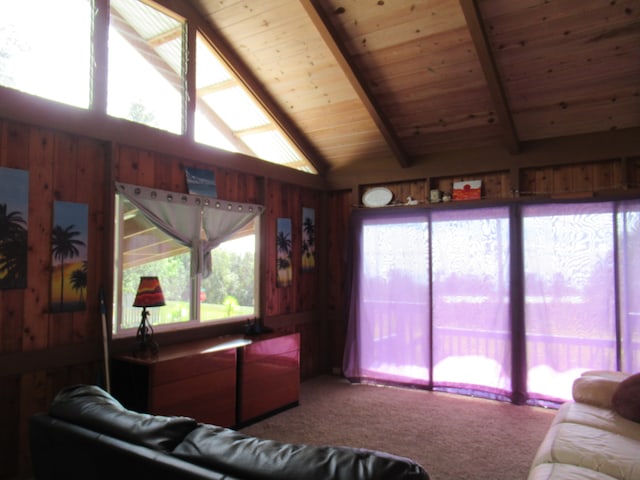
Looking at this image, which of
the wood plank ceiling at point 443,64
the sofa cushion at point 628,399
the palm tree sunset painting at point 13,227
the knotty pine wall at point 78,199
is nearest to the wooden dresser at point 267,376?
the knotty pine wall at point 78,199

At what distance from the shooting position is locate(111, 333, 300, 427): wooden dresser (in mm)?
A: 3154

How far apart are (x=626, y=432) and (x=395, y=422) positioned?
1.89m

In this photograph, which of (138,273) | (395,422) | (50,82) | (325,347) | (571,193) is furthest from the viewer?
(325,347)

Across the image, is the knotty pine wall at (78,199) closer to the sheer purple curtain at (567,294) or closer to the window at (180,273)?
the window at (180,273)

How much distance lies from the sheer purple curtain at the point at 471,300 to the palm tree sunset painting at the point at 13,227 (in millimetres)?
3816

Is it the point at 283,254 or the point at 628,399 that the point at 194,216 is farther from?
the point at 628,399

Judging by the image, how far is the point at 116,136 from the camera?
11.1 feet

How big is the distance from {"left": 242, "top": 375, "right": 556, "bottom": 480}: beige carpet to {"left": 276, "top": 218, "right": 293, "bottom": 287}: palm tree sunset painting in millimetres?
1250

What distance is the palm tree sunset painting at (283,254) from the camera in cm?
507

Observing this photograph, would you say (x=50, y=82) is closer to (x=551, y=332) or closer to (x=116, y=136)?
(x=116, y=136)

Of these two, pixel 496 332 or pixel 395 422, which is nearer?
pixel 395 422

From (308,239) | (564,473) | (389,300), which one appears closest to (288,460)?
(564,473)

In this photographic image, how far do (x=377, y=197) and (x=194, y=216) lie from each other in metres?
2.35

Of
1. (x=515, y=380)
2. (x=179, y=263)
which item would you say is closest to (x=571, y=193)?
(x=515, y=380)
